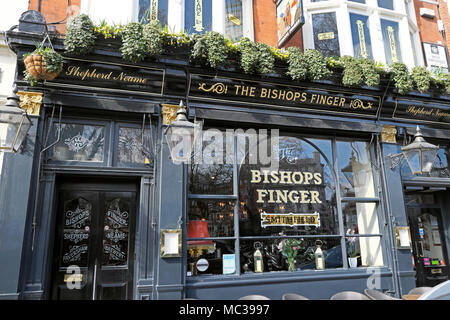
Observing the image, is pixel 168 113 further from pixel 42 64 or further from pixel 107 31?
pixel 42 64

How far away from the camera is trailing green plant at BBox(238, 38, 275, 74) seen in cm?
612

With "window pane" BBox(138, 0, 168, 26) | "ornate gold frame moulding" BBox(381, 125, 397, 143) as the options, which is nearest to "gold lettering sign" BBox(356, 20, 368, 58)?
"ornate gold frame moulding" BBox(381, 125, 397, 143)

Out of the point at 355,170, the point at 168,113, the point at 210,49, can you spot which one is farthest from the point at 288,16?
the point at 355,170

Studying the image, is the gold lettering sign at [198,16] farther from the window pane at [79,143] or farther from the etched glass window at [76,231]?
the etched glass window at [76,231]

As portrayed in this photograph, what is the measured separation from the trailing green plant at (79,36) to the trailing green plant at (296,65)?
3.71 m

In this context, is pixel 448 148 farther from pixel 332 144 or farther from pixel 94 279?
pixel 94 279

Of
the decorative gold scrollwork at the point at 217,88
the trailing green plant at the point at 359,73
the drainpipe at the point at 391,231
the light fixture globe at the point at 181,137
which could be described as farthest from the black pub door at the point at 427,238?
the light fixture globe at the point at 181,137

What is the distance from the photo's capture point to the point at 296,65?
641 cm

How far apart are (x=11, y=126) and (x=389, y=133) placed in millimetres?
7320

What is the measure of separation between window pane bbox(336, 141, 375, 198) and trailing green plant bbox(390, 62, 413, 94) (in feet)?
4.58

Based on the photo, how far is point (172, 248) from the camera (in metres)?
5.48

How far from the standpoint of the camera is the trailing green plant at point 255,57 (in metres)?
6.12

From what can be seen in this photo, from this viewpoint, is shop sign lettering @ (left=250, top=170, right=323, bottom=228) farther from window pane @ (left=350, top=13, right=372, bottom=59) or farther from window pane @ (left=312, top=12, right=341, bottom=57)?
window pane @ (left=350, top=13, right=372, bottom=59)

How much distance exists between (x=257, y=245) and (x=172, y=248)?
177cm
